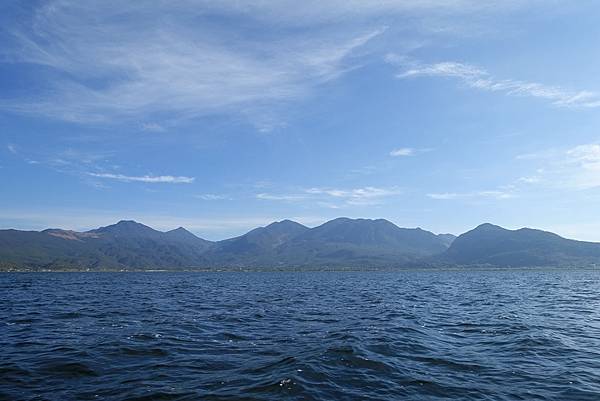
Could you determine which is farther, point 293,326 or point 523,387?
point 293,326

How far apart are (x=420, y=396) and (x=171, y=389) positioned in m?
10.2

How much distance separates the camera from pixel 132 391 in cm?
1667

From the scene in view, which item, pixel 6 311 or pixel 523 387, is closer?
pixel 523 387

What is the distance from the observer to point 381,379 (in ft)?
62.4

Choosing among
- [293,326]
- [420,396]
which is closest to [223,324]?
[293,326]

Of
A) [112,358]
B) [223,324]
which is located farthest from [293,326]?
[112,358]

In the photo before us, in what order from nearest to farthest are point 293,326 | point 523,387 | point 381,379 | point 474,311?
point 523,387 < point 381,379 < point 293,326 < point 474,311

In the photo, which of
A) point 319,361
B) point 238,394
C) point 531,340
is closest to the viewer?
point 238,394

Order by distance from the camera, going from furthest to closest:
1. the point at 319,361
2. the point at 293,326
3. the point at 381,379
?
the point at 293,326, the point at 319,361, the point at 381,379

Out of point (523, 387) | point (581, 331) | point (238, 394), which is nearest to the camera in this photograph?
point (238, 394)

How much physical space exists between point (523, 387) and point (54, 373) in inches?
833

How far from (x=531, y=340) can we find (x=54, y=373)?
27831 mm

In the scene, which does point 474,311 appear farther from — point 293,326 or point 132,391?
point 132,391

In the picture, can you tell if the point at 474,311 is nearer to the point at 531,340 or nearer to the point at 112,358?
the point at 531,340
